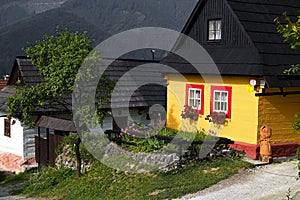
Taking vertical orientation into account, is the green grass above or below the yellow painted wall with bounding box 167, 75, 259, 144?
below

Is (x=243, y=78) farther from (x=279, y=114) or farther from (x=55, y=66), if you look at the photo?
(x=55, y=66)

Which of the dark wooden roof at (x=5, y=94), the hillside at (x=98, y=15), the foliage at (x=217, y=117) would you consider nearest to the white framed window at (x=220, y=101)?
the foliage at (x=217, y=117)

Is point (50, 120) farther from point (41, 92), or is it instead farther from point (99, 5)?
point (99, 5)

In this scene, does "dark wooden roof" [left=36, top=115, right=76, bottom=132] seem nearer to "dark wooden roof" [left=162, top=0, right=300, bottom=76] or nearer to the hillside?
"dark wooden roof" [left=162, top=0, right=300, bottom=76]

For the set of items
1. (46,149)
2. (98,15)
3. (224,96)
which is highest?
(98,15)

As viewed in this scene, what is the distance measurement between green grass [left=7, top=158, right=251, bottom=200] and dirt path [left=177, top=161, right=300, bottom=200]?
0.33m

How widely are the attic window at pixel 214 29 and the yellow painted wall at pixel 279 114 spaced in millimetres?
3154

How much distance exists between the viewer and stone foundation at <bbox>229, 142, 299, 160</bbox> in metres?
14.3

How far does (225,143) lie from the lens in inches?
548

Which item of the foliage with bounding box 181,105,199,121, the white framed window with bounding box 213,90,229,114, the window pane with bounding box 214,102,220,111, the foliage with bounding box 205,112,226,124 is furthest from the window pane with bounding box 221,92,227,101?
the foliage with bounding box 181,105,199,121

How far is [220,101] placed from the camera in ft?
51.2

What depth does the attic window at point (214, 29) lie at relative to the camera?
53.1 feet

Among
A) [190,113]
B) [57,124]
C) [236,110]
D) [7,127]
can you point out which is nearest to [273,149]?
[236,110]

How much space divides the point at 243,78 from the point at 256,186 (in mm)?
4450
